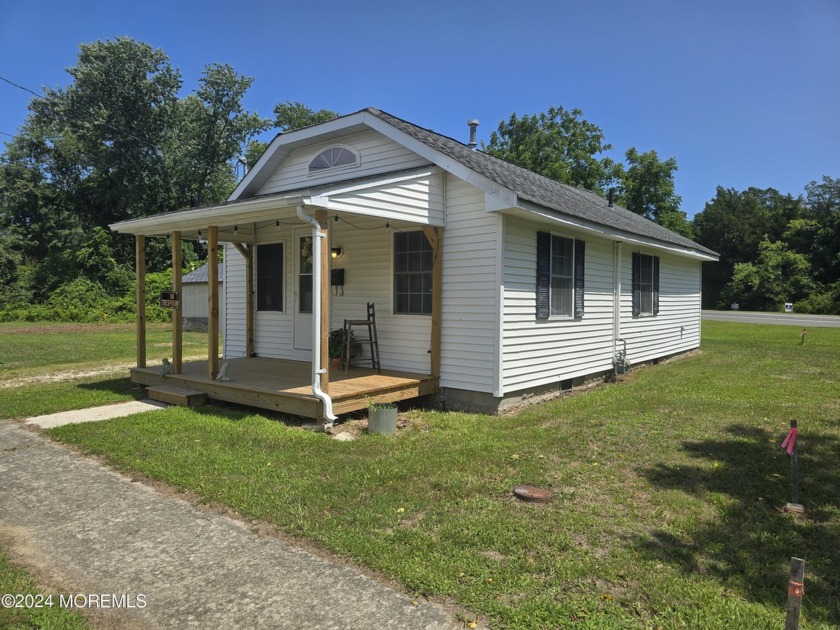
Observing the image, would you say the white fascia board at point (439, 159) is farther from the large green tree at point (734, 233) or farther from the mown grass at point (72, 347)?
the large green tree at point (734, 233)

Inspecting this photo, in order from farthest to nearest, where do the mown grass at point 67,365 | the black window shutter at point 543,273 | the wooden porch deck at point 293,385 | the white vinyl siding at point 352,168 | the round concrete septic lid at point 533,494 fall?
the white vinyl siding at point 352,168 → the black window shutter at point 543,273 → the mown grass at point 67,365 → the wooden porch deck at point 293,385 → the round concrete septic lid at point 533,494

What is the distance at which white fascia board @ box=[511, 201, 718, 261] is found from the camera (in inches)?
284

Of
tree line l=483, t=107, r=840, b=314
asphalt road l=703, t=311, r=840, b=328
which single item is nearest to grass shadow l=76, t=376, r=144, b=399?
asphalt road l=703, t=311, r=840, b=328

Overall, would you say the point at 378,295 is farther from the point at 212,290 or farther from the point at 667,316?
the point at 667,316

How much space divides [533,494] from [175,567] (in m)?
2.67

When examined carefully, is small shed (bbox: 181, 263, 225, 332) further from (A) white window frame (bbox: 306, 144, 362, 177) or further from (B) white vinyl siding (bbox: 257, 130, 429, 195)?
(A) white window frame (bbox: 306, 144, 362, 177)

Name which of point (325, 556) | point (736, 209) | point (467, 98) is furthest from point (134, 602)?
point (736, 209)

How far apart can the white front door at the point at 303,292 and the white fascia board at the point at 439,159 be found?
7.99 feet

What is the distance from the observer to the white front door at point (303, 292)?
9.55 meters

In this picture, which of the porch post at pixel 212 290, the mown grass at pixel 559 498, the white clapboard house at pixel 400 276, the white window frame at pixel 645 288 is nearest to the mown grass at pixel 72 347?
the white clapboard house at pixel 400 276

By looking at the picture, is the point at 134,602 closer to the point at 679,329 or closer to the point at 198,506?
the point at 198,506

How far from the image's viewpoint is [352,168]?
29.1 ft

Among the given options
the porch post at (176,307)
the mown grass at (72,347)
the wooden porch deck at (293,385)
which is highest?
the porch post at (176,307)

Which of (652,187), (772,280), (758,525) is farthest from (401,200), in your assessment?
(772,280)
